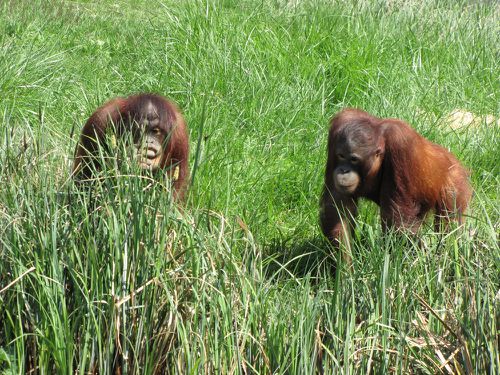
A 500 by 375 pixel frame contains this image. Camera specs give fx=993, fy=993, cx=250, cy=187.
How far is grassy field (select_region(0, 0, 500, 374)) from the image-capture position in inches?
141

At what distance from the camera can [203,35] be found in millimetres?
6816

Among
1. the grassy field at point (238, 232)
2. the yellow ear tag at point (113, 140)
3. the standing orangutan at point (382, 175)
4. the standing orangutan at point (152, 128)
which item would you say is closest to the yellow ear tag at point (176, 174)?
the standing orangutan at point (152, 128)

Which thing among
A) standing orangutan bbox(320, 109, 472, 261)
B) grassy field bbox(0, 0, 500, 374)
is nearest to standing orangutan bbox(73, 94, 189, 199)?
grassy field bbox(0, 0, 500, 374)

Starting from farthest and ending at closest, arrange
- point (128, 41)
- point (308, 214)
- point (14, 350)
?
point (128, 41) < point (308, 214) < point (14, 350)

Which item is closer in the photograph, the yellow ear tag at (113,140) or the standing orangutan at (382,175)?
the yellow ear tag at (113,140)

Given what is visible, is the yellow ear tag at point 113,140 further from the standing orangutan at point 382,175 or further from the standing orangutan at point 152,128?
the standing orangutan at point 382,175

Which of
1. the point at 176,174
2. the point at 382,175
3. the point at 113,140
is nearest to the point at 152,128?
the point at 176,174

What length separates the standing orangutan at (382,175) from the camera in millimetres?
4840

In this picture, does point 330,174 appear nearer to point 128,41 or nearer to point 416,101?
point 416,101

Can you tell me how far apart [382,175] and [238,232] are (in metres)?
0.99

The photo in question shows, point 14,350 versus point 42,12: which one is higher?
point 42,12

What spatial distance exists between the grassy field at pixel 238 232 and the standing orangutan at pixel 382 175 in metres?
0.16

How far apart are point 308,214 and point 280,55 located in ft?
5.62

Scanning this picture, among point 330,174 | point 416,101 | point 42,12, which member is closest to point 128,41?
point 42,12
